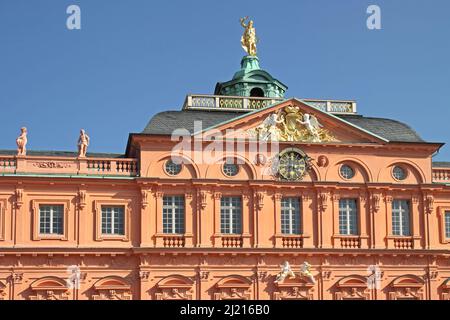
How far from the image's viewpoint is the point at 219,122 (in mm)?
55125

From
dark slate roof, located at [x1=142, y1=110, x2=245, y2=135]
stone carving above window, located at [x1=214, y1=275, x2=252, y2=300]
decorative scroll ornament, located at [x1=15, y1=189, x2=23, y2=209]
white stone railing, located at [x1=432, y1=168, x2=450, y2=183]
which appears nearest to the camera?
decorative scroll ornament, located at [x1=15, y1=189, x2=23, y2=209]

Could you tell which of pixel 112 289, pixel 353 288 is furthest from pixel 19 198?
pixel 353 288

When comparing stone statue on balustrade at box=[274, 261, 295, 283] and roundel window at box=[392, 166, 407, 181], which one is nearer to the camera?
stone statue on balustrade at box=[274, 261, 295, 283]

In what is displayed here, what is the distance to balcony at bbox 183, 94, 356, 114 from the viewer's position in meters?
57.5

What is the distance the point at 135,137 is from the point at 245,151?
627 cm

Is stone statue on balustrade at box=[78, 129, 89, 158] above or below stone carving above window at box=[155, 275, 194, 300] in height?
above

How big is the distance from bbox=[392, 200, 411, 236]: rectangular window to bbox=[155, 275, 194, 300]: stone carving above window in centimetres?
1229

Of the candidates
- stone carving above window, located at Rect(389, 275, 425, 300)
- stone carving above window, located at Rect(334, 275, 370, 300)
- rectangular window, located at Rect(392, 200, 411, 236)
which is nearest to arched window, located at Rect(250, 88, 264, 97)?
rectangular window, located at Rect(392, 200, 411, 236)

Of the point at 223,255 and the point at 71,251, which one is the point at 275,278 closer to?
→ the point at 223,255

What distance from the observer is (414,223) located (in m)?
55.1

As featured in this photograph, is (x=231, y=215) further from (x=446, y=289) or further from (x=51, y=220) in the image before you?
(x=446, y=289)

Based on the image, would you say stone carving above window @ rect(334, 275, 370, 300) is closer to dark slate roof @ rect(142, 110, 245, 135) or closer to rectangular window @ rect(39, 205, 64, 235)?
dark slate roof @ rect(142, 110, 245, 135)

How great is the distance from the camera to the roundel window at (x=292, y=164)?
54438mm
